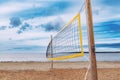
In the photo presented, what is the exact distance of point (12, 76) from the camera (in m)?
15.0

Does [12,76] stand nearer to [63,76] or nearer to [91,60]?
[63,76]

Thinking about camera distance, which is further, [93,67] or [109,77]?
[109,77]

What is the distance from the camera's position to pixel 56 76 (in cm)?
1517

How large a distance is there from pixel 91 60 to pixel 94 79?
56cm

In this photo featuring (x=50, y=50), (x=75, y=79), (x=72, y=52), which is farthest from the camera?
(x=50, y=50)

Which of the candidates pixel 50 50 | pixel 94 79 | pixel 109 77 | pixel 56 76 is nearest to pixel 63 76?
pixel 56 76

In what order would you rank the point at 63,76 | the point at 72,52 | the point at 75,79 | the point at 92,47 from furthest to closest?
1. the point at 63,76
2. the point at 75,79
3. the point at 72,52
4. the point at 92,47

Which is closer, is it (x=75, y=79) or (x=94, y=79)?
(x=94, y=79)

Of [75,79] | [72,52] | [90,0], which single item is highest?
[90,0]

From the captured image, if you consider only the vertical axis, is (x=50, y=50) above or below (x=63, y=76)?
above

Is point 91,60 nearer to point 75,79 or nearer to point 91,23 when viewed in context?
point 91,23

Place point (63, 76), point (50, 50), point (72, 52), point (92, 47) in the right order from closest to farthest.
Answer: point (92, 47)
point (72, 52)
point (63, 76)
point (50, 50)

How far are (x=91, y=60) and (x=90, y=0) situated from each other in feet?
5.24

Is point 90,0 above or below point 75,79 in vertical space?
above
